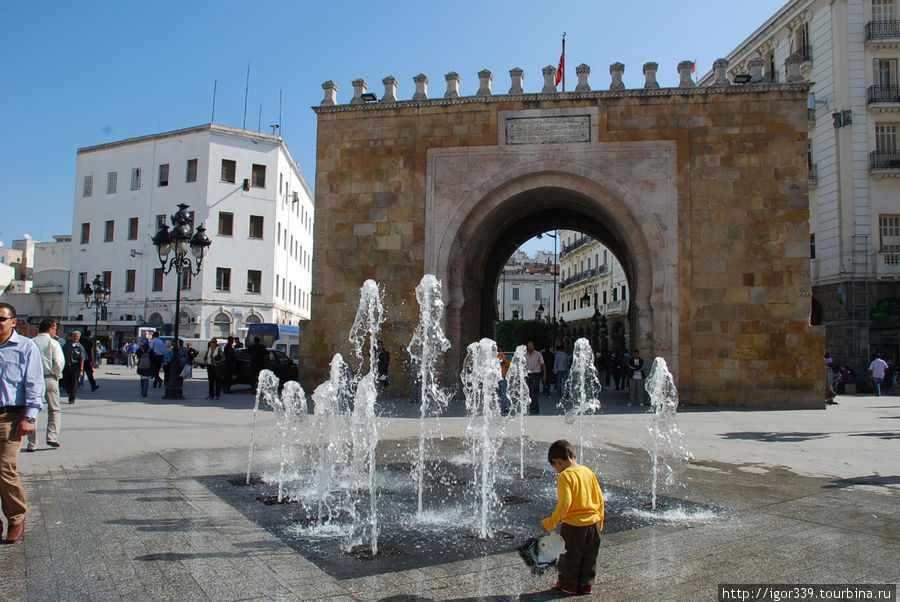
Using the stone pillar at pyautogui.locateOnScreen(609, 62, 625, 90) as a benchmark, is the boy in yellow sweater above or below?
below

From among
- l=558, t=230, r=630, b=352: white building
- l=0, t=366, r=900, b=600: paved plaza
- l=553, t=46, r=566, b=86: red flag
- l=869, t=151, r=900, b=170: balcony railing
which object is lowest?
l=0, t=366, r=900, b=600: paved plaza

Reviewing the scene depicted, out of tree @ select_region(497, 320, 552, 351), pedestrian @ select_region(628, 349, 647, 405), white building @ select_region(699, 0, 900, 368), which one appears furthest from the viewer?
tree @ select_region(497, 320, 552, 351)

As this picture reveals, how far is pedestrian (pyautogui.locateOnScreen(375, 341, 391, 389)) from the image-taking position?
45.4 ft

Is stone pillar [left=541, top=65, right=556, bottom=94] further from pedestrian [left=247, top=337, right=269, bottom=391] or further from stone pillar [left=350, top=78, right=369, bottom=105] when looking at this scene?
pedestrian [left=247, top=337, right=269, bottom=391]

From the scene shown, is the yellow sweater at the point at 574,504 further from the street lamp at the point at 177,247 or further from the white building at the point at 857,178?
the white building at the point at 857,178

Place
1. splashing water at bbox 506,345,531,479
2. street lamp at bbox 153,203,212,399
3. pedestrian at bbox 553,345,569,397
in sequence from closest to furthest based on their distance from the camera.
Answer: splashing water at bbox 506,345,531,479 < street lamp at bbox 153,203,212,399 < pedestrian at bbox 553,345,569,397

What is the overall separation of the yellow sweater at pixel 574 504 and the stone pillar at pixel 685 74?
12704 mm

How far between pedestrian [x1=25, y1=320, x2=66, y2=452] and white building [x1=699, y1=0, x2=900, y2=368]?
24.8m

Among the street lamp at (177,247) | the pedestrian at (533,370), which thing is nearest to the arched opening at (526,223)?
the pedestrian at (533,370)

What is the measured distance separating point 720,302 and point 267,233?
26.0 meters

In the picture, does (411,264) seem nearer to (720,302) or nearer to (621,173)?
(621,173)

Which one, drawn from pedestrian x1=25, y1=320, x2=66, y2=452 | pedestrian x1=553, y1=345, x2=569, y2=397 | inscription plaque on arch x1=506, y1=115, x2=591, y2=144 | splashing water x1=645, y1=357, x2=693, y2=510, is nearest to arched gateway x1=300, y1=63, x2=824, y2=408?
inscription plaque on arch x1=506, y1=115, x2=591, y2=144

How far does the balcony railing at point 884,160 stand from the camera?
78.9 ft

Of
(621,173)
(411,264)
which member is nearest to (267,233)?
(411,264)
